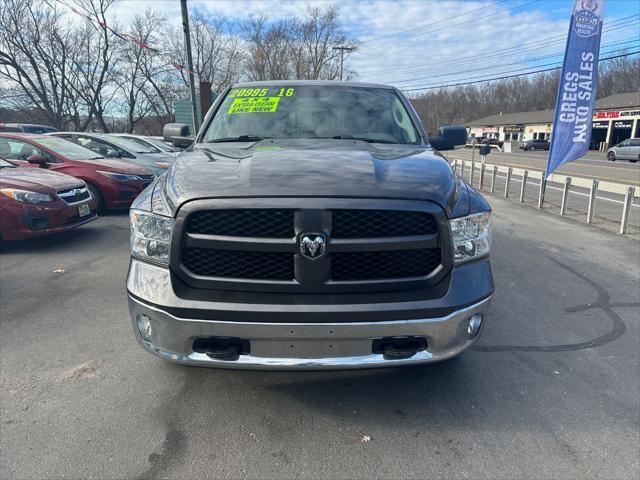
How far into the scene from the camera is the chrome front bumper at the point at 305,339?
204 centimetres

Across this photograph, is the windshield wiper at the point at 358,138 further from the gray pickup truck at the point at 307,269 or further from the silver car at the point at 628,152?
the silver car at the point at 628,152

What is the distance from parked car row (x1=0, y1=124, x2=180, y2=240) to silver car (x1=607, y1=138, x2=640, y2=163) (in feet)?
109

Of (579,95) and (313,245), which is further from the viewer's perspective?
(579,95)

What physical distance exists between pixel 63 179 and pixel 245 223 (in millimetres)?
5575

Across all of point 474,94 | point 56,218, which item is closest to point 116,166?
point 56,218

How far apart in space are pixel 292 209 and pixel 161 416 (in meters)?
1.47

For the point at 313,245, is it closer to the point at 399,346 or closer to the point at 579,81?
the point at 399,346

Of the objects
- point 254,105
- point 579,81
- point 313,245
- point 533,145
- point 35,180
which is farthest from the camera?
point 533,145

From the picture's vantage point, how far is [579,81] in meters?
9.05

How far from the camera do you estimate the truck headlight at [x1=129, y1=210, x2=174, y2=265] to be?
7.16ft

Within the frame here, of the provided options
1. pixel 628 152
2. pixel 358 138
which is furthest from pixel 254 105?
pixel 628 152

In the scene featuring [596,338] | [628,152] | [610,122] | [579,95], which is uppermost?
[610,122]

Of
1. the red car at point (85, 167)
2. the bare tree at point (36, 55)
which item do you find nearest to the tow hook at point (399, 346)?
the red car at point (85, 167)

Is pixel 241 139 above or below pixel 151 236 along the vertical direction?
above
